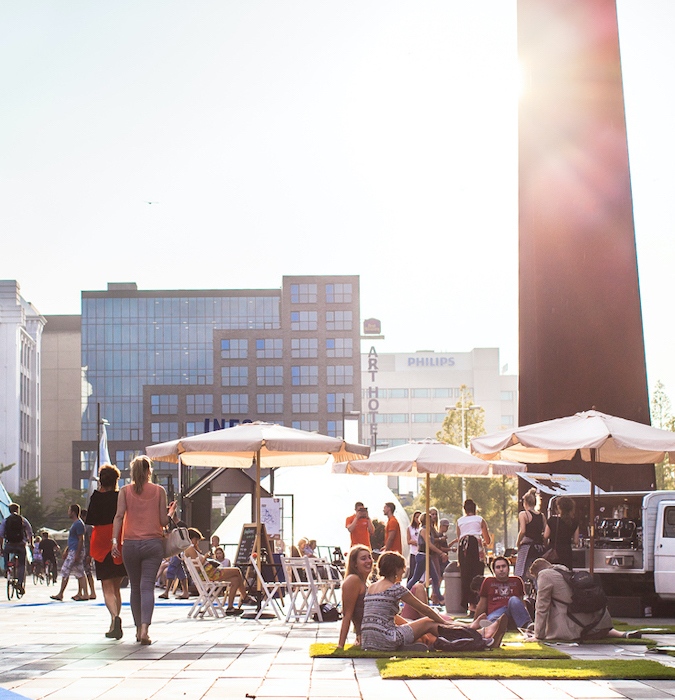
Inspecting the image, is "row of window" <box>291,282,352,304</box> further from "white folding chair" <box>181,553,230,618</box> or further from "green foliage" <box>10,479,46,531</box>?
"white folding chair" <box>181,553,230,618</box>

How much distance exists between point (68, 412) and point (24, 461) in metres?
23.6

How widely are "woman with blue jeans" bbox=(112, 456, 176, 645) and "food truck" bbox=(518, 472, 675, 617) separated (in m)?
7.20

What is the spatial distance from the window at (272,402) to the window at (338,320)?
846cm

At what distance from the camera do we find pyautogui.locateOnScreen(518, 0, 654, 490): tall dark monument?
72.0 ft

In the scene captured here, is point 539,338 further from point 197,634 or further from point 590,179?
point 197,634

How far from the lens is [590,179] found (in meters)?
22.7

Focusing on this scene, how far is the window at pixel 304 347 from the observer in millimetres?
116250

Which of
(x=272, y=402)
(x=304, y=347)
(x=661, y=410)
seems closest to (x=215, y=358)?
(x=272, y=402)

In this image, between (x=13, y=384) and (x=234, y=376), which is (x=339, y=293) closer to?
(x=234, y=376)

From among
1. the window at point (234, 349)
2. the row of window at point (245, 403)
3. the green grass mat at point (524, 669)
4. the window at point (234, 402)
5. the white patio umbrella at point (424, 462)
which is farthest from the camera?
the window at point (234, 349)

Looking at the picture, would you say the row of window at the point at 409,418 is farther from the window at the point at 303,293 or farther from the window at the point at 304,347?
the window at the point at 303,293

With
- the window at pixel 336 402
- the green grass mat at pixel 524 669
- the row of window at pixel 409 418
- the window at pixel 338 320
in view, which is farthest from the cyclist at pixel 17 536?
the row of window at pixel 409 418

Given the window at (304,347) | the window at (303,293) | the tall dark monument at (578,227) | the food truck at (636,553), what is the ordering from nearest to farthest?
the food truck at (636,553), the tall dark monument at (578,227), the window at (304,347), the window at (303,293)

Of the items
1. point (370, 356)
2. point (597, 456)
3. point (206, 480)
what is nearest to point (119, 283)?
point (370, 356)
